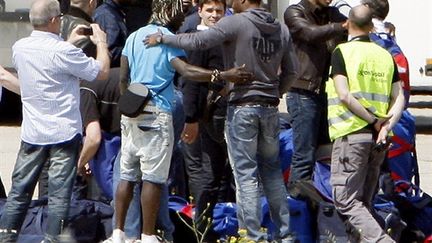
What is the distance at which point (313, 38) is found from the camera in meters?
9.22

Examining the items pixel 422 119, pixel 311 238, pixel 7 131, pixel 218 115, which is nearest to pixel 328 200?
pixel 311 238

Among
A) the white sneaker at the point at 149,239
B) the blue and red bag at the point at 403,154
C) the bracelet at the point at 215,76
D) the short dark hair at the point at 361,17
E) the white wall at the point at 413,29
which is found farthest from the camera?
the white wall at the point at 413,29

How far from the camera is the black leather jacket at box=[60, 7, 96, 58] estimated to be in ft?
27.9

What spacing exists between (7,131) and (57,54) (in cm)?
757

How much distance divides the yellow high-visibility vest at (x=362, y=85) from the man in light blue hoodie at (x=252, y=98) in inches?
15.4

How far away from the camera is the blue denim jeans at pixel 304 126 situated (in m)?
9.23

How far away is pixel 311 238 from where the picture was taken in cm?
858

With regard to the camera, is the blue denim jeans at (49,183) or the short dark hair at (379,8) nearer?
the blue denim jeans at (49,183)

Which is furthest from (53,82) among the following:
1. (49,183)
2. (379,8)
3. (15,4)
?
(15,4)

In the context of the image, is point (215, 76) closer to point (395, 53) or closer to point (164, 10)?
point (164, 10)

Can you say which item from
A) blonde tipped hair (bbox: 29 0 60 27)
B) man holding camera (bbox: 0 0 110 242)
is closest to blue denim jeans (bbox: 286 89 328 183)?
man holding camera (bbox: 0 0 110 242)

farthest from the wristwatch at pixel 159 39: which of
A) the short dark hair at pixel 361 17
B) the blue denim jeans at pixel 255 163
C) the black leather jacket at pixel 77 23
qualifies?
the short dark hair at pixel 361 17

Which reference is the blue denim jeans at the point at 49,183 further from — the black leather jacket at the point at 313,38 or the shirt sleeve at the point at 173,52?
the black leather jacket at the point at 313,38

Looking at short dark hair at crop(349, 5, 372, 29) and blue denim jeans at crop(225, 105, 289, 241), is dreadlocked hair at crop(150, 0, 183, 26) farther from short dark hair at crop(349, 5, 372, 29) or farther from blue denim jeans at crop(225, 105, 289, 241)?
short dark hair at crop(349, 5, 372, 29)
